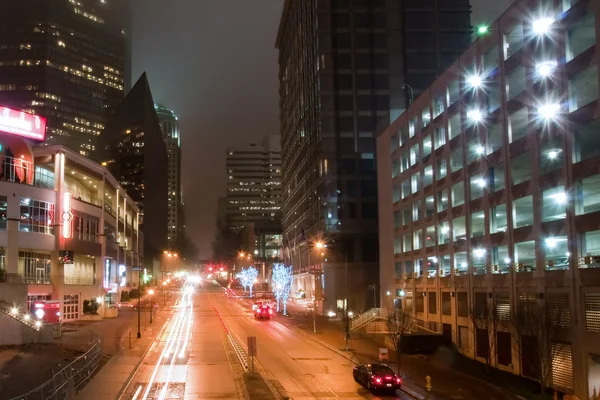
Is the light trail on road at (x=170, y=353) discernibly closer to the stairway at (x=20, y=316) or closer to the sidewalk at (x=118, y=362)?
the sidewalk at (x=118, y=362)

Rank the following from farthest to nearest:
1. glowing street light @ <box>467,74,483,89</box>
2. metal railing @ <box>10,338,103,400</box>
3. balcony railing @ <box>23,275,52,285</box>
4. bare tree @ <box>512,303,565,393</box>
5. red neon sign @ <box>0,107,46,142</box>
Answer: balcony railing @ <box>23,275,52,285</box> → red neon sign @ <box>0,107,46,142</box> → glowing street light @ <box>467,74,483,89</box> → bare tree @ <box>512,303,565,393</box> → metal railing @ <box>10,338,103,400</box>

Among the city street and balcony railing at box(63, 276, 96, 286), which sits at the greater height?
balcony railing at box(63, 276, 96, 286)

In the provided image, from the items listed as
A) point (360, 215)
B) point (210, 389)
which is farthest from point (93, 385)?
point (360, 215)

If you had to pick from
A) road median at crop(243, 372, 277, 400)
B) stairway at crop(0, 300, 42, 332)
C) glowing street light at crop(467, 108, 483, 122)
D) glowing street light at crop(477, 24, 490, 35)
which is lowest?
road median at crop(243, 372, 277, 400)

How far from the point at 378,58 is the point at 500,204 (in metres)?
57.6

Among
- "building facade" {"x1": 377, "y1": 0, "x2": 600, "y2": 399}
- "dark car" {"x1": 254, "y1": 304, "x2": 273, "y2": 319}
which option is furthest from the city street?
"dark car" {"x1": 254, "y1": 304, "x2": 273, "y2": 319}

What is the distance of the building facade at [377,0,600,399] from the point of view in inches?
1361

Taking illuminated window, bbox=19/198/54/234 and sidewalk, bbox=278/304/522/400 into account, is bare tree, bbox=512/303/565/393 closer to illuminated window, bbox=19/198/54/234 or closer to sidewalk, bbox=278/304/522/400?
sidewalk, bbox=278/304/522/400

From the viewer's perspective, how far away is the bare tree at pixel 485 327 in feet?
142

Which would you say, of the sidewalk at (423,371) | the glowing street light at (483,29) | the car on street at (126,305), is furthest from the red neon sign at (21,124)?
the glowing street light at (483,29)

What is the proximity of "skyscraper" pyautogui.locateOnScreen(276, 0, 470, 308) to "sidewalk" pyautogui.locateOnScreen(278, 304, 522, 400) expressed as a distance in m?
27.5

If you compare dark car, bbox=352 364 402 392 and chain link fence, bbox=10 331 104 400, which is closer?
chain link fence, bbox=10 331 104 400

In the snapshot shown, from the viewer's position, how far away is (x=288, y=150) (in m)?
145

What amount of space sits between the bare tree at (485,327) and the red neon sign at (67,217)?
4387 cm
